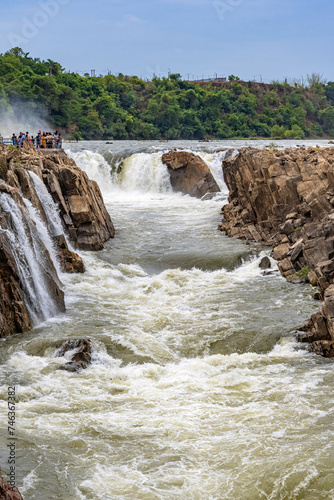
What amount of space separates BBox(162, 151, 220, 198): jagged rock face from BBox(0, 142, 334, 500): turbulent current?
48.4ft

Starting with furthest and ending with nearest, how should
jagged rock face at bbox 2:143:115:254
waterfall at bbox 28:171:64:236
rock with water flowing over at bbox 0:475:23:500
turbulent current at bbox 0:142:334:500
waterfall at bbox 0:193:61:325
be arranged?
jagged rock face at bbox 2:143:115:254
waterfall at bbox 28:171:64:236
waterfall at bbox 0:193:61:325
turbulent current at bbox 0:142:334:500
rock with water flowing over at bbox 0:475:23:500

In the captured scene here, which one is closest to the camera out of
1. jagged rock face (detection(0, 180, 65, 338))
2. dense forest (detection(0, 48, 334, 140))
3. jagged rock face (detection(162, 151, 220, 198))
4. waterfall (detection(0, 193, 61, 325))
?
jagged rock face (detection(0, 180, 65, 338))

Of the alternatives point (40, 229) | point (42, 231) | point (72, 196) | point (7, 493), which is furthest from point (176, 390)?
point (72, 196)

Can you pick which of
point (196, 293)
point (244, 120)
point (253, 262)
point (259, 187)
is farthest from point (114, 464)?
point (244, 120)

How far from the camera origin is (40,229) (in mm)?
19594

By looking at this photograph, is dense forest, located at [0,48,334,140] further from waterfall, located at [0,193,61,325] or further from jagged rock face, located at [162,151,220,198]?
waterfall, located at [0,193,61,325]

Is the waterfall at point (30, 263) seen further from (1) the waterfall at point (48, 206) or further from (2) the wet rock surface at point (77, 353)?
(1) the waterfall at point (48, 206)

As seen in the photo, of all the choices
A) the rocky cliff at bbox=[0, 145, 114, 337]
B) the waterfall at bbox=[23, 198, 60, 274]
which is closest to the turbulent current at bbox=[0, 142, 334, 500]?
the rocky cliff at bbox=[0, 145, 114, 337]

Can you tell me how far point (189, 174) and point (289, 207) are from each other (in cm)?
1424

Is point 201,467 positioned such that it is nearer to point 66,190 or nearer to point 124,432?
point 124,432

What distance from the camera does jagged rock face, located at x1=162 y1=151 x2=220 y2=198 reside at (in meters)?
37.7

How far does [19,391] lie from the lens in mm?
11867

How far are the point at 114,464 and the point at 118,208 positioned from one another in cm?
2571

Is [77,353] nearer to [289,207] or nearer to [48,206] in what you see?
[48,206]
